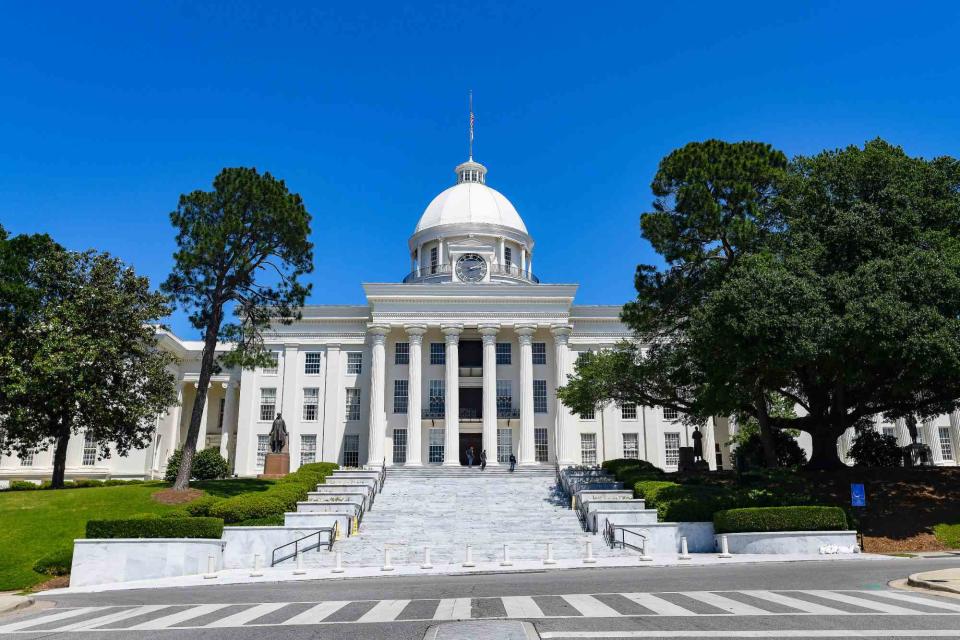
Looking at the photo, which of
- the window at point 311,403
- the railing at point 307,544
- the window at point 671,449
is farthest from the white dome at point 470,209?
the railing at point 307,544

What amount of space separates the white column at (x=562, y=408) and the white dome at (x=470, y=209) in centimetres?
1334

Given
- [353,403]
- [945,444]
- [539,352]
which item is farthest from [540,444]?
[945,444]

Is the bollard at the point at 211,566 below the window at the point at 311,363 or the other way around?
below

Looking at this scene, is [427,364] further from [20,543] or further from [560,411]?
[20,543]

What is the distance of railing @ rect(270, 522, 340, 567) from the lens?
2409 centimetres

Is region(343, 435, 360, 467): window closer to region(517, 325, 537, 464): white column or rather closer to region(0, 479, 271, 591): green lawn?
region(517, 325, 537, 464): white column

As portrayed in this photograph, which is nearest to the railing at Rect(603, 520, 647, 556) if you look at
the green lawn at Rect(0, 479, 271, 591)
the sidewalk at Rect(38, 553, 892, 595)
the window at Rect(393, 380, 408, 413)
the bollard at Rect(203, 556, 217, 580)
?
the sidewalk at Rect(38, 553, 892, 595)

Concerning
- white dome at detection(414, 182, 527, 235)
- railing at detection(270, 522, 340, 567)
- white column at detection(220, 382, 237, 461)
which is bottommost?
railing at detection(270, 522, 340, 567)

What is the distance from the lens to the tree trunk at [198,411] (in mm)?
31312

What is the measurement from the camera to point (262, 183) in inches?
1275

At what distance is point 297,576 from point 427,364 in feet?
111

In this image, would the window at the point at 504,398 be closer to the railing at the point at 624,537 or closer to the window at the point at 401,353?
the window at the point at 401,353

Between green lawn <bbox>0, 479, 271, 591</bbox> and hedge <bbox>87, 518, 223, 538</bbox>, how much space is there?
1.92 meters

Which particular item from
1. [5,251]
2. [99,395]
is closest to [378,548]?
[99,395]
